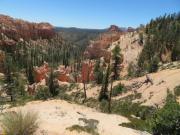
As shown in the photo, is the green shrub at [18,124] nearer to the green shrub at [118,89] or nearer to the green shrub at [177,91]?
the green shrub at [177,91]

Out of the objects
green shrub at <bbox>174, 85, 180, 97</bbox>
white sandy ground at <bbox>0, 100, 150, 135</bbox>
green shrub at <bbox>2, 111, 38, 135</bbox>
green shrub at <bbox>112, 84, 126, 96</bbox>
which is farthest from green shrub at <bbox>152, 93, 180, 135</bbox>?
green shrub at <bbox>112, 84, 126, 96</bbox>

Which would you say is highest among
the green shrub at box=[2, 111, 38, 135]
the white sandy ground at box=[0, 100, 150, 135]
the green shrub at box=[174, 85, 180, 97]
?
the green shrub at box=[2, 111, 38, 135]

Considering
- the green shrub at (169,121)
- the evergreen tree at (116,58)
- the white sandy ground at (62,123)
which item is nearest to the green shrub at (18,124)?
the white sandy ground at (62,123)

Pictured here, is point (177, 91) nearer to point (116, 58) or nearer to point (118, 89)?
point (118, 89)

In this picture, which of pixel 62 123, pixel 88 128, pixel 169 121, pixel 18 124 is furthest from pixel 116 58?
pixel 18 124

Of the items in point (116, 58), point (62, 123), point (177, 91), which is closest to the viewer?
point (62, 123)

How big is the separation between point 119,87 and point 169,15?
111 metres

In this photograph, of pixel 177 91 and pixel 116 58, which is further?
pixel 116 58

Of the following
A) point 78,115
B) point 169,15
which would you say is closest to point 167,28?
point 169,15

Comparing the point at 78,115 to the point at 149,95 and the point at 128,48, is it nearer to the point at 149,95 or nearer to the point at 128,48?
the point at 149,95

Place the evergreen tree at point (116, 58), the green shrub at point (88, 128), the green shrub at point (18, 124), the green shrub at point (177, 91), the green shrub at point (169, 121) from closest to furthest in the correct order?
the green shrub at point (18, 124) < the green shrub at point (88, 128) < the green shrub at point (169, 121) < the green shrub at point (177, 91) < the evergreen tree at point (116, 58)

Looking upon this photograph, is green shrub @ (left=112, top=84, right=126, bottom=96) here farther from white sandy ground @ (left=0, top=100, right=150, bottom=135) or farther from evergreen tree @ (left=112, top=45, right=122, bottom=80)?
white sandy ground @ (left=0, top=100, right=150, bottom=135)

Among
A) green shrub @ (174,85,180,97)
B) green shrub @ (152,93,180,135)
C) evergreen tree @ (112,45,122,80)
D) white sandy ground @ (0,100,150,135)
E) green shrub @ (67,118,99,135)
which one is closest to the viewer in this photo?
white sandy ground @ (0,100,150,135)

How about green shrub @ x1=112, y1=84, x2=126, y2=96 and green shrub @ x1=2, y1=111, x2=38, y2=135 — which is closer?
green shrub @ x1=2, y1=111, x2=38, y2=135
